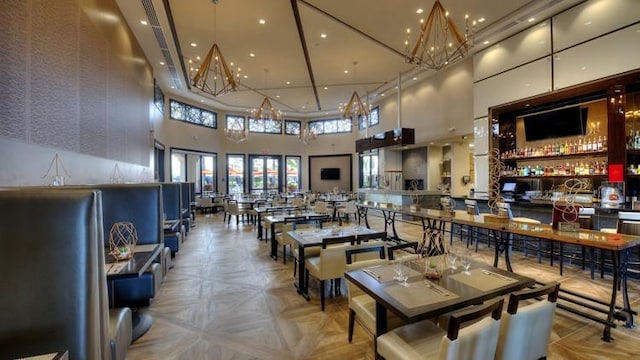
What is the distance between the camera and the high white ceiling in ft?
19.0

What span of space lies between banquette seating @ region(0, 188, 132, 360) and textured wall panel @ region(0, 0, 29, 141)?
184 centimetres

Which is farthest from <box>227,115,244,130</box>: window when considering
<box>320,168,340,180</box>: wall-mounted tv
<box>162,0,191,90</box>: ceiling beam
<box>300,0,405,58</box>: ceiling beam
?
<box>300,0,405,58</box>: ceiling beam

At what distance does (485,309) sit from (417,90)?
10279 mm

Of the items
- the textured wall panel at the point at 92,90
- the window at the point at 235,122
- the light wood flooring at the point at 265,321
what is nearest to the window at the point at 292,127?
the window at the point at 235,122

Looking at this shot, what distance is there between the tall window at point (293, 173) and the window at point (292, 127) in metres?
1.44

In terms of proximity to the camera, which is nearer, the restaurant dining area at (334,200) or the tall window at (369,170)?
the restaurant dining area at (334,200)

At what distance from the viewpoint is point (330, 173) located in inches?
631

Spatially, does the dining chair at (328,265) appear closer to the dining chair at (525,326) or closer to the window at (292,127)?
the dining chair at (525,326)

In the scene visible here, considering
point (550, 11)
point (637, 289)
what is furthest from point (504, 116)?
point (637, 289)

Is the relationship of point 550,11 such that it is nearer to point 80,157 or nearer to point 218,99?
point 80,157

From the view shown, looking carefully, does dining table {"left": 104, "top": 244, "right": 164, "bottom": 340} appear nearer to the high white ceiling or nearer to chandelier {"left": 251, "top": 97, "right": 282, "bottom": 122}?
the high white ceiling

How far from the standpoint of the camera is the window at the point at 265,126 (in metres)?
15.3

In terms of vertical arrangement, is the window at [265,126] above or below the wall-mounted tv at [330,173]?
above

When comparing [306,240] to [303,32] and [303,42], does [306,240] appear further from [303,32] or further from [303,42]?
[303,42]
